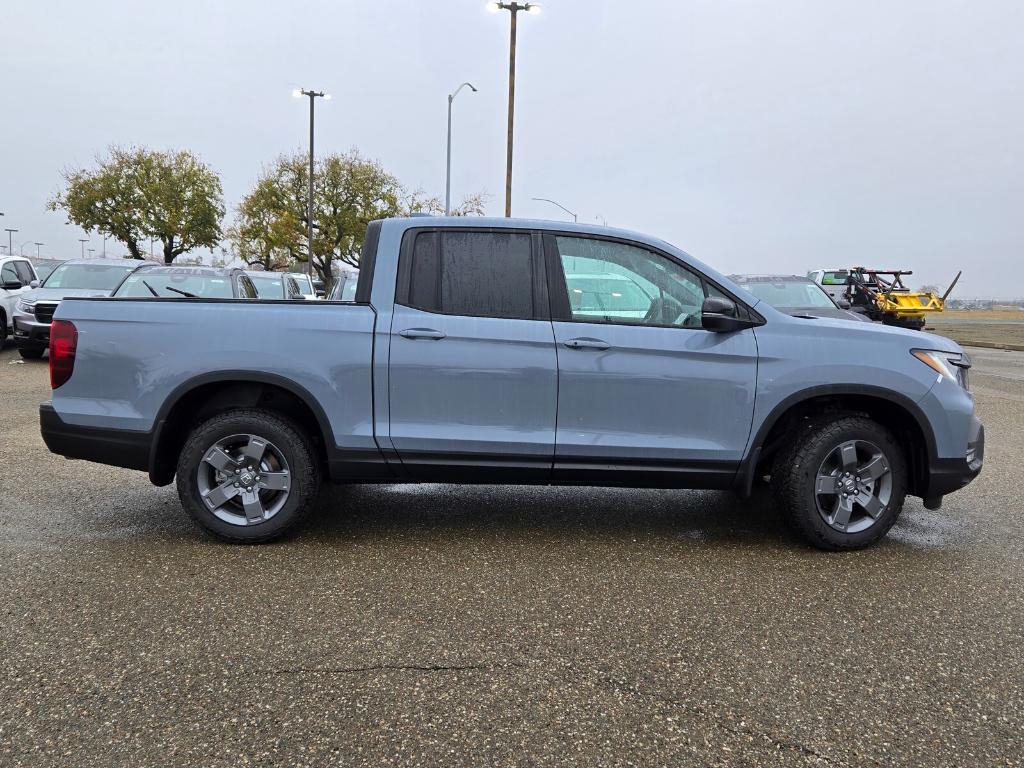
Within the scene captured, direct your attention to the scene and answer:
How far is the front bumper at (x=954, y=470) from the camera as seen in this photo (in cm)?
416

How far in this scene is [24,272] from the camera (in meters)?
15.0

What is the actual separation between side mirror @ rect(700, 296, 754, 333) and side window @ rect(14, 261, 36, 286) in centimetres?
1473

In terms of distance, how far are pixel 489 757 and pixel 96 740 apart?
125 centimetres

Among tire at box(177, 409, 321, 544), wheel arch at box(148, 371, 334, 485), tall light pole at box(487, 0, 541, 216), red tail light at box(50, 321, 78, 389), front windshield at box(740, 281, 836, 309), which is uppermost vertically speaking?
tall light pole at box(487, 0, 541, 216)

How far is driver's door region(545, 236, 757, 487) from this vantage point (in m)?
4.10

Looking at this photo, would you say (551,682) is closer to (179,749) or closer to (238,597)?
(179,749)

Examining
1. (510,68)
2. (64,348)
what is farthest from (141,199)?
(64,348)

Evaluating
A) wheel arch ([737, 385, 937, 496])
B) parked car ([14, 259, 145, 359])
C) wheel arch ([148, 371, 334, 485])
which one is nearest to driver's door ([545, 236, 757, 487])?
wheel arch ([737, 385, 937, 496])

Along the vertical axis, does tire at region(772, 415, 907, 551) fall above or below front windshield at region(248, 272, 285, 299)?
below

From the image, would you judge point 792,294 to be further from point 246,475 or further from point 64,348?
point 64,348

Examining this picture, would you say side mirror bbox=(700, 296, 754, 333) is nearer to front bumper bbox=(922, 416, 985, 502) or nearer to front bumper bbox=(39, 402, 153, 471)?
front bumper bbox=(922, 416, 985, 502)

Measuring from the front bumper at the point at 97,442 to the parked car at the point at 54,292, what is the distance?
949 centimetres

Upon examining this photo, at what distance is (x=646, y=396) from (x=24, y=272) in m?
15.2

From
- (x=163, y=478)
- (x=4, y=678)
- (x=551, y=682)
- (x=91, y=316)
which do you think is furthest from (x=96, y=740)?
(x=91, y=316)
